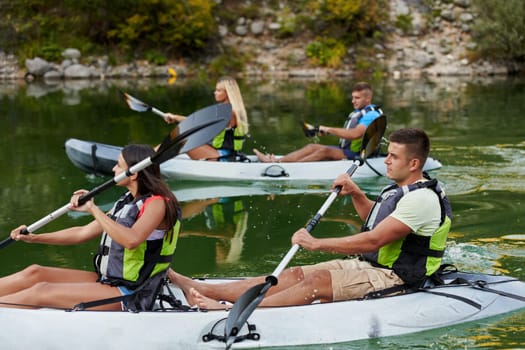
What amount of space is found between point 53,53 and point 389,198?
21.8 metres

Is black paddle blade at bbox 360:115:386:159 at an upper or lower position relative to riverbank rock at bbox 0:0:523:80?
lower

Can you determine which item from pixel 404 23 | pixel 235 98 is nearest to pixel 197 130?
pixel 235 98

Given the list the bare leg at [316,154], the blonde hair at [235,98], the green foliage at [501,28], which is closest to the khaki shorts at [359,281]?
the blonde hair at [235,98]

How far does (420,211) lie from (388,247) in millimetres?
305

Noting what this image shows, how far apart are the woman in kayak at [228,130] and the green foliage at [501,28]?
624 inches

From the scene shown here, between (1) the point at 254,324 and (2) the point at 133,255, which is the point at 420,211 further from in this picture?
(2) the point at 133,255

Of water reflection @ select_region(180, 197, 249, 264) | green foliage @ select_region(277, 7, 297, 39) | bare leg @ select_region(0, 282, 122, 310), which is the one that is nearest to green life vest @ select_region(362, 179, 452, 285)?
bare leg @ select_region(0, 282, 122, 310)

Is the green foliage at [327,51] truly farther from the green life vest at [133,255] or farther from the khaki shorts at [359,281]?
the green life vest at [133,255]

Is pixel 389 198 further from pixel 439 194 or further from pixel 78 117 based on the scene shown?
pixel 78 117

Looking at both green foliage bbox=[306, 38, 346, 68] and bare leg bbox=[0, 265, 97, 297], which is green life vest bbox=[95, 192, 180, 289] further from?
green foliage bbox=[306, 38, 346, 68]

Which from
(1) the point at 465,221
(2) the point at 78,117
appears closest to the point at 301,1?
(2) the point at 78,117

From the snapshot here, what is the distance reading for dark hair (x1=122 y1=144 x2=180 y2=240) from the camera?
4246 millimetres

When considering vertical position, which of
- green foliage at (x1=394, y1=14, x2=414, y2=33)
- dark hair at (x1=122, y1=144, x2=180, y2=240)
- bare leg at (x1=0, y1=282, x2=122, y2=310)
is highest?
green foliage at (x1=394, y1=14, x2=414, y2=33)

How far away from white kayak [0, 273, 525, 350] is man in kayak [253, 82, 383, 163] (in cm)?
388
